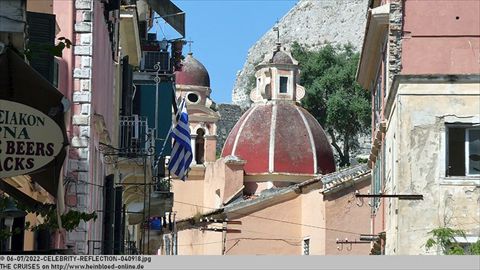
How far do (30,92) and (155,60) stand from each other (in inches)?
828

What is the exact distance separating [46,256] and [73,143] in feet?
33.9

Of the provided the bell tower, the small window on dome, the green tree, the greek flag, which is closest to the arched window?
the small window on dome

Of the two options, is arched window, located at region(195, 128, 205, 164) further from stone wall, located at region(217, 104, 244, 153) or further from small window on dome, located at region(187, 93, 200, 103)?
stone wall, located at region(217, 104, 244, 153)

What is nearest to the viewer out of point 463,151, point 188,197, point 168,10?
point 463,151

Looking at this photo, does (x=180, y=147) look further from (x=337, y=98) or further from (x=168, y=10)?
(x=337, y=98)

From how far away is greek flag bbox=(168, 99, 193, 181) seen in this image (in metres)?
34.1

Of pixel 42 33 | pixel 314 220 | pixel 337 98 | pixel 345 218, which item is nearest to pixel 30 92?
pixel 42 33

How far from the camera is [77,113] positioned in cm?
2311

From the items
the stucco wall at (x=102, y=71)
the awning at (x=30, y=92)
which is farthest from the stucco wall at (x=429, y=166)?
the awning at (x=30, y=92)

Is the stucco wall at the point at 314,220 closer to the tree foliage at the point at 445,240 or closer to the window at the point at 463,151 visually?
the window at the point at 463,151

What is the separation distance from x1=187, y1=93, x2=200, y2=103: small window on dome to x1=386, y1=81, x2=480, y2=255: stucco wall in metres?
40.7

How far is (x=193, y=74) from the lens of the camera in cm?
6944

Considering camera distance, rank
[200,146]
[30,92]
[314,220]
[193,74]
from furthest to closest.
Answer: [193,74] → [200,146] → [314,220] → [30,92]

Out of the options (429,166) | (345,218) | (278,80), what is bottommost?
(345,218)
